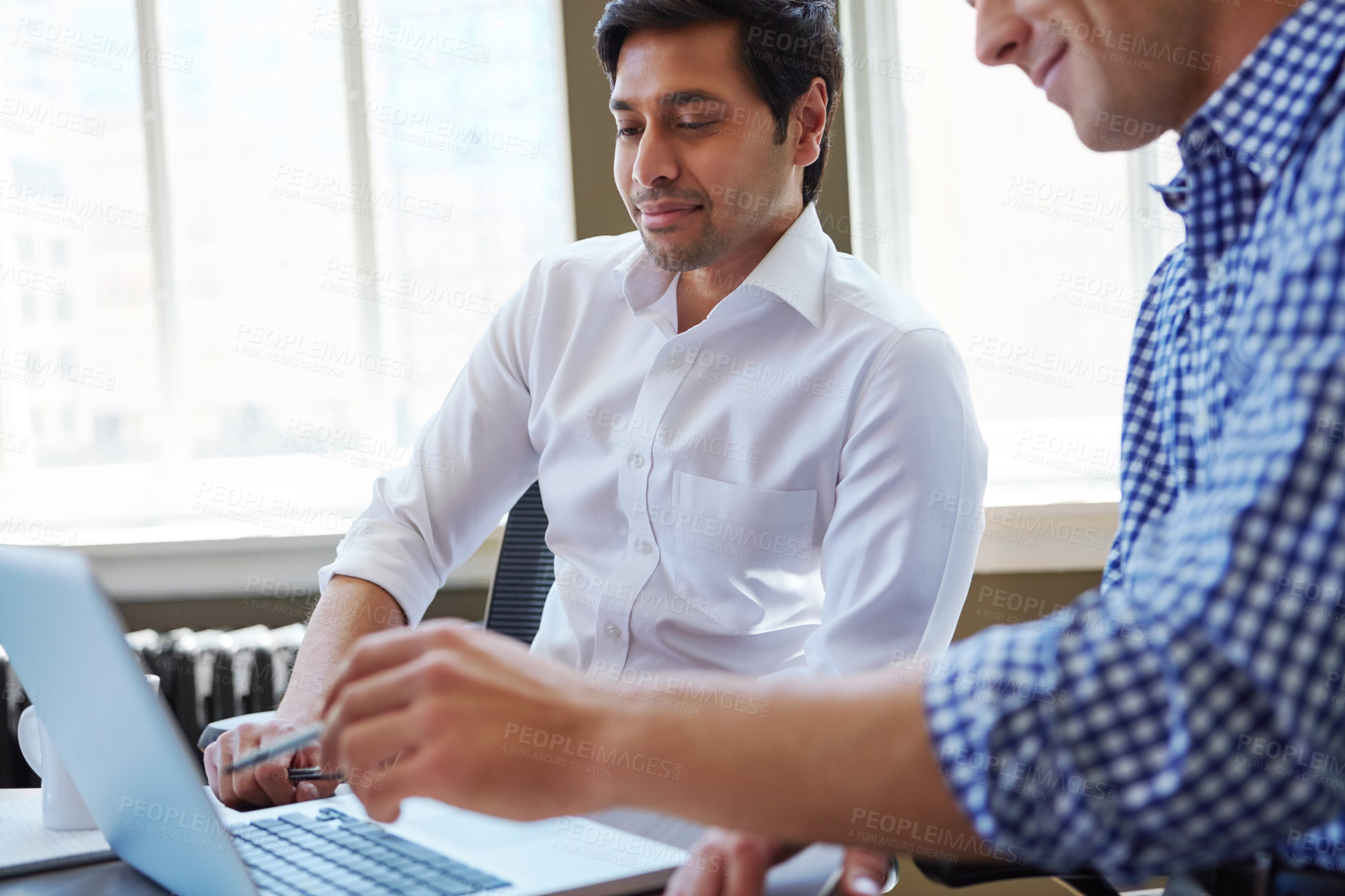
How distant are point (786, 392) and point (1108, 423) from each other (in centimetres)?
129

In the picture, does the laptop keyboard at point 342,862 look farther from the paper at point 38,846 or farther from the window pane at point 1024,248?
the window pane at point 1024,248

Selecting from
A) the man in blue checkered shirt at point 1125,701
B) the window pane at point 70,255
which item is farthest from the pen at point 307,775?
the window pane at point 70,255

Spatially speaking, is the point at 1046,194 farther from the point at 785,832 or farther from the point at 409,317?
the point at 785,832

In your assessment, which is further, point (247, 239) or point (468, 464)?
point (247, 239)

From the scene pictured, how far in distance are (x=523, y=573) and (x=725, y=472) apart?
1.15 ft

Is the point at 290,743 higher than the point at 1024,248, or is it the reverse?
the point at 1024,248

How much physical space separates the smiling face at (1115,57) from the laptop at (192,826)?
554mm

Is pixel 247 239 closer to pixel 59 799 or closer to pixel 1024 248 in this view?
pixel 1024 248

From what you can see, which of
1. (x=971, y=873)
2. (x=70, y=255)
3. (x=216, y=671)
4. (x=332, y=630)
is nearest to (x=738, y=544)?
(x=332, y=630)

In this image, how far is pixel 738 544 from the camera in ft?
4.46

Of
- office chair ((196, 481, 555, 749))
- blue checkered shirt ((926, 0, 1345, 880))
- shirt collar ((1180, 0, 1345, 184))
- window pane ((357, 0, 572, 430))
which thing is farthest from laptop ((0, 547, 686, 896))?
window pane ((357, 0, 572, 430))

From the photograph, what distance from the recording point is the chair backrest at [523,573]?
155cm

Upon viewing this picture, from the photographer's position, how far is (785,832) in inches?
19.1

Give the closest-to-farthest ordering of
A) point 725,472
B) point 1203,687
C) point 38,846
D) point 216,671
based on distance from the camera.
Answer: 1. point 1203,687
2. point 38,846
3. point 725,472
4. point 216,671
